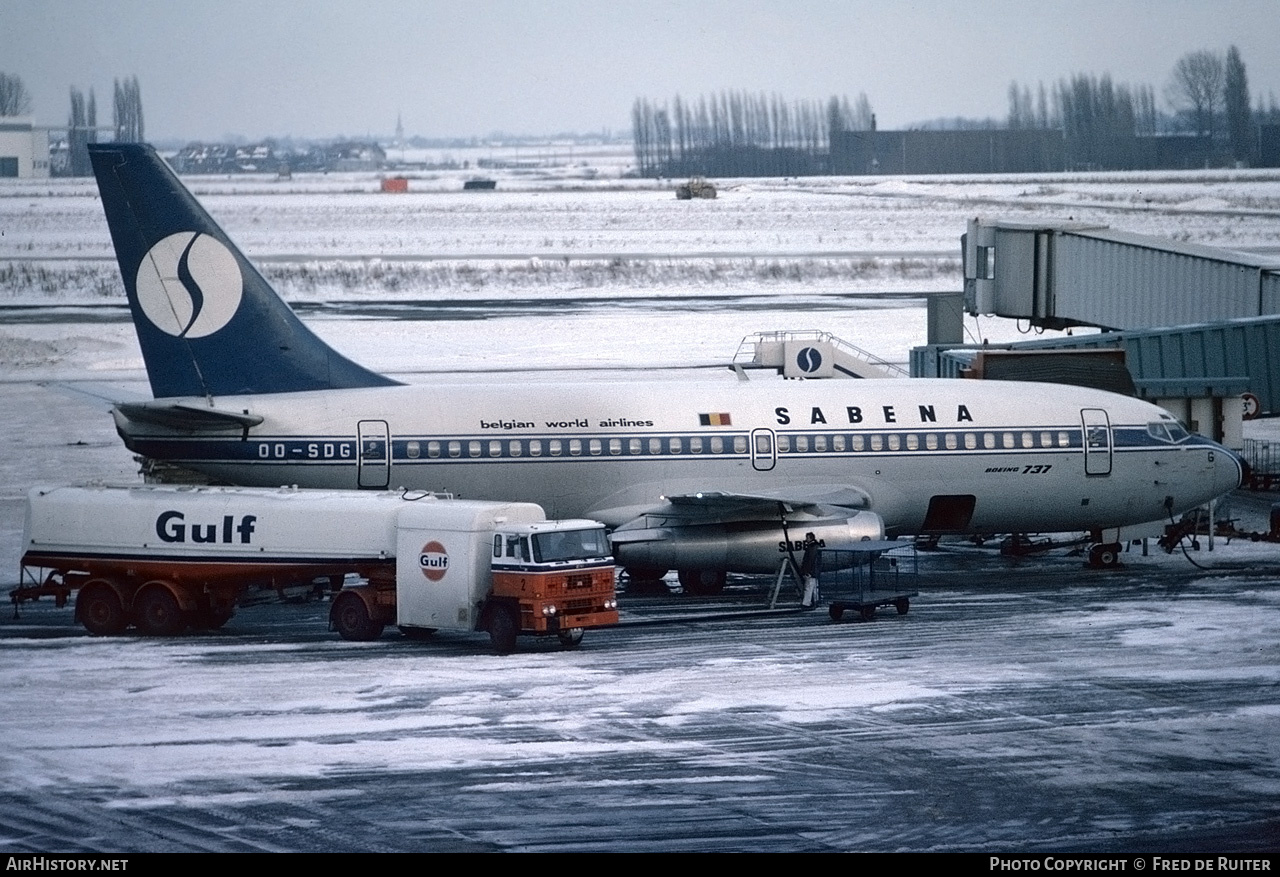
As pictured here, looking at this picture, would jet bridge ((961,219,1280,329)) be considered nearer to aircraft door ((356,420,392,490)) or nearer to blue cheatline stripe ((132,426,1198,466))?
blue cheatline stripe ((132,426,1198,466))

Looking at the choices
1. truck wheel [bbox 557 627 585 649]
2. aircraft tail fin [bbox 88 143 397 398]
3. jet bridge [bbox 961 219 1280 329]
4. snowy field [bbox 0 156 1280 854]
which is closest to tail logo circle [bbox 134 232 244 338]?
aircraft tail fin [bbox 88 143 397 398]

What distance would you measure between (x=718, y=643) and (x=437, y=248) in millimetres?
96265

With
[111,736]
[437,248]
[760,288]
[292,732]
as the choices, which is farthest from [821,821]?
[437,248]

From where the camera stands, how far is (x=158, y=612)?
3161 cm

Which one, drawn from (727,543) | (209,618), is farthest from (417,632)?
(727,543)

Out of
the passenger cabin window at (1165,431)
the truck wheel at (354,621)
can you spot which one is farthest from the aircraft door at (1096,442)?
the truck wheel at (354,621)

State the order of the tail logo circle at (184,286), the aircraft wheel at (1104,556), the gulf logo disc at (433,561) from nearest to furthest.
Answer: the gulf logo disc at (433,561) → the tail logo circle at (184,286) → the aircraft wheel at (1104,556)

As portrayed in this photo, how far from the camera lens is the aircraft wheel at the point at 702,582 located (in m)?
36.2

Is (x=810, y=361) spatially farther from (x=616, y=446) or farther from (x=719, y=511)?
(x=719, y=511)

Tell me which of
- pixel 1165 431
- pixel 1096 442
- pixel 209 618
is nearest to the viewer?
pixel 209 618

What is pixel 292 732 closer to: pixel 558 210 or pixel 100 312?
pixel 100 312

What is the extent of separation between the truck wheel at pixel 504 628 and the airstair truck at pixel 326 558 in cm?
2

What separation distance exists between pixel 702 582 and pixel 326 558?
351 inches

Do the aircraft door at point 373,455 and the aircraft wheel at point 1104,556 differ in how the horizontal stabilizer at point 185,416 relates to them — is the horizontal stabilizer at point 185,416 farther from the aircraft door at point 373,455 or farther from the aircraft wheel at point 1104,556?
the aircraft wheel at point 1104,556
